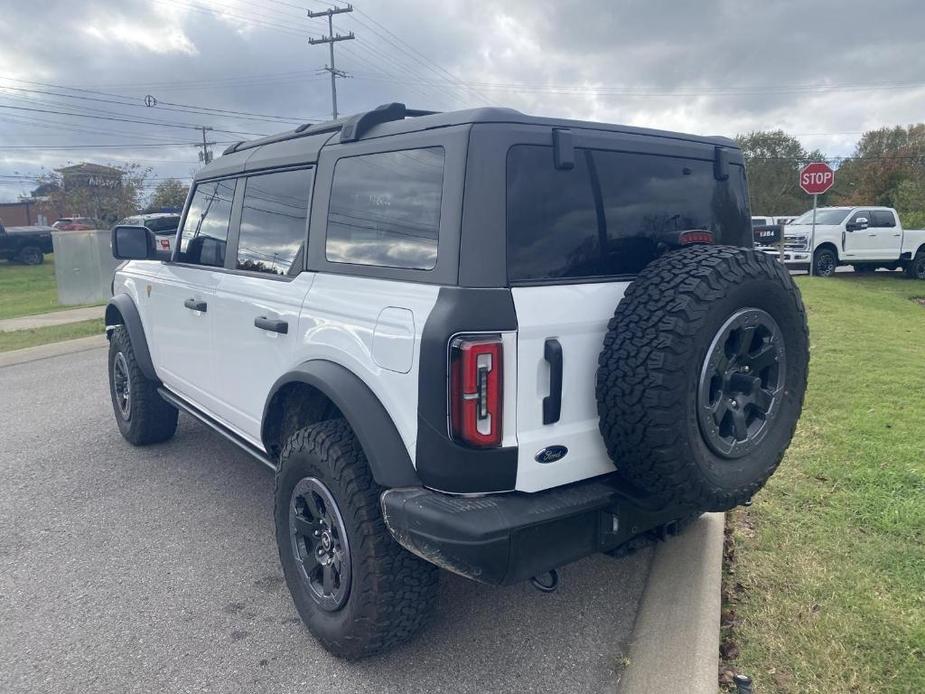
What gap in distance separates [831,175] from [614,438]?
14943 millimetres

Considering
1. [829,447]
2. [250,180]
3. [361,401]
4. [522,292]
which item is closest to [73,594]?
[361,401]

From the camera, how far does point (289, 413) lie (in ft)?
10.4

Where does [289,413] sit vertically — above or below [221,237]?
below

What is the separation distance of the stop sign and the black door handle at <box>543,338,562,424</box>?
14643mm

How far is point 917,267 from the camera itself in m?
18.2

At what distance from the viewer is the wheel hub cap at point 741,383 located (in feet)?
7.79

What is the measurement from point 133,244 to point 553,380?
3.40 metres

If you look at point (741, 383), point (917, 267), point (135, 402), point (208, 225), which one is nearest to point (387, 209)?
point (741, 383)

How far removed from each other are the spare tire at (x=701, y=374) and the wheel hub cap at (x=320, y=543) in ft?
3.59

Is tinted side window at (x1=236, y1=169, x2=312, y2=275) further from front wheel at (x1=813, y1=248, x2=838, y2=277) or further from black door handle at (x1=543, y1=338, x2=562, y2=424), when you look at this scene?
front wheel at (x1=813, y1=248, x2=838, y2=277)

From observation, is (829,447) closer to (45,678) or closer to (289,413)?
(289,413)

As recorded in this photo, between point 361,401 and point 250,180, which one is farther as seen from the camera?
point 250,180

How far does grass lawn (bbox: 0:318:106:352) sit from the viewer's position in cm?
997

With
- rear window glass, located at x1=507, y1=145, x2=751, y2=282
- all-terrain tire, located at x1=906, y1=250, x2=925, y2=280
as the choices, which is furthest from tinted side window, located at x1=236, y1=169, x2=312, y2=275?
all-terrain tire, located at x1=906, y1=250, x2=925, y2=280
